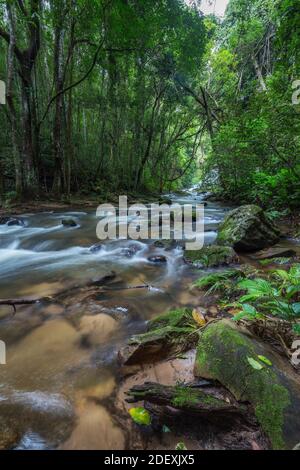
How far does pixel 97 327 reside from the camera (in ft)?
7.57

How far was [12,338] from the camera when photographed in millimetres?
2146

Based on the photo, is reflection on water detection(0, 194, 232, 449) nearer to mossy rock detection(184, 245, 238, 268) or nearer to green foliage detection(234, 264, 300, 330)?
mossy rock detection(184, 245, 238, 268)

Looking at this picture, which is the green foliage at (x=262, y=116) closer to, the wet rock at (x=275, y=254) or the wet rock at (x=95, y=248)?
the wet rock at (x=275, y=254)

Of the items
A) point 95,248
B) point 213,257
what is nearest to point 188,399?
point 213,257

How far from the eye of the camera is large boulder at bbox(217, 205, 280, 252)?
4531mm

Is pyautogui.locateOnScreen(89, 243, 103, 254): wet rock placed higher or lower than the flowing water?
higher

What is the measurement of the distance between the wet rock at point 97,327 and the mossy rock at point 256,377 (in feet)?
3.01

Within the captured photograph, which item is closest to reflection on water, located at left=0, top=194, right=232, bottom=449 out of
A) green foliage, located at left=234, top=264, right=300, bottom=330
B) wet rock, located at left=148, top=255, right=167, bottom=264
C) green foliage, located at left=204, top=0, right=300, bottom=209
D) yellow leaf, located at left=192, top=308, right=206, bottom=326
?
wet rock, located at left=148, top=255, right=167, bottom=264

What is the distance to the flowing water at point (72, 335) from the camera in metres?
1.36

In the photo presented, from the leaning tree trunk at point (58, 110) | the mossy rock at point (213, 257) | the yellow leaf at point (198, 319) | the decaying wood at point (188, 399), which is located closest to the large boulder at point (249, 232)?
the mossy rock at point (213, 257)

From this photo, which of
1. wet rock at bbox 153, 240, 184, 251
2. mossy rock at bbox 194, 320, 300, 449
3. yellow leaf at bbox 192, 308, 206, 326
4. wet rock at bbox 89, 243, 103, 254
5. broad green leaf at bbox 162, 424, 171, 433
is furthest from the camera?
wet rock at bbox 153, 240, 184, 251

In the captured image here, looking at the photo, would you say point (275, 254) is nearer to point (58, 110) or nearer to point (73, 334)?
point (73, 334)

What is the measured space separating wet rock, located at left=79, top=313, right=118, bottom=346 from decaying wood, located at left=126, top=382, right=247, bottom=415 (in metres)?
0.76
